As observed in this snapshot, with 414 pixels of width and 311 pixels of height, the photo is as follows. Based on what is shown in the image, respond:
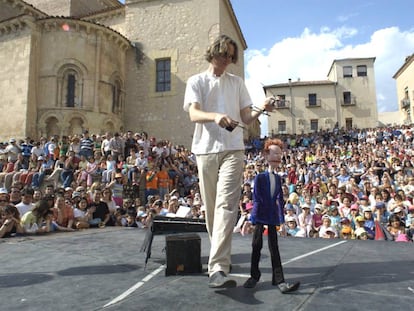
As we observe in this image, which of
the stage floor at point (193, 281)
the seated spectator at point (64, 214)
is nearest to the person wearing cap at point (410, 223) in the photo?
the stage floor at point (193, 281)

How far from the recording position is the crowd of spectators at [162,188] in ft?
26.3

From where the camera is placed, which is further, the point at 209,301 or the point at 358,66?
the point at 358,66

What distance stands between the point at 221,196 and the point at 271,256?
0.65 meters

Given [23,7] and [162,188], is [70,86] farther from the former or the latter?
[162,188]

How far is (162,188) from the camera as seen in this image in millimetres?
13156

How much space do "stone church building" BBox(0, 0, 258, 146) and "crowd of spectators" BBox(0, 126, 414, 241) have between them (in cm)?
682

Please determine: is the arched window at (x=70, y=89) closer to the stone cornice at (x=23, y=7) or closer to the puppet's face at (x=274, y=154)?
the stone cornice at (x=23, y=7)

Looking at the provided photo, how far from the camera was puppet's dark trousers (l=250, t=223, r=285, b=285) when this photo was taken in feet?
9.45

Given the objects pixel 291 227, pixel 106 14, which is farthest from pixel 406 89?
pixel 291 227

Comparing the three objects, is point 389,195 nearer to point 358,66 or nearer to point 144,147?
point 144,147

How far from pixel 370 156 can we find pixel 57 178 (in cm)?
1251

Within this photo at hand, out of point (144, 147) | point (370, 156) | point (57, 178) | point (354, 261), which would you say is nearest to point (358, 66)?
point (370, 156)

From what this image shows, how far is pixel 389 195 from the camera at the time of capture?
948 cm

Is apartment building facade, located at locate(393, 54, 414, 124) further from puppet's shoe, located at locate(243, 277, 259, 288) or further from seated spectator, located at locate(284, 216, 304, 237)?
puppet's shoe, located at locate(243, 277, 259, 288)
